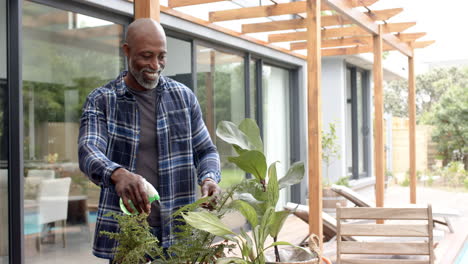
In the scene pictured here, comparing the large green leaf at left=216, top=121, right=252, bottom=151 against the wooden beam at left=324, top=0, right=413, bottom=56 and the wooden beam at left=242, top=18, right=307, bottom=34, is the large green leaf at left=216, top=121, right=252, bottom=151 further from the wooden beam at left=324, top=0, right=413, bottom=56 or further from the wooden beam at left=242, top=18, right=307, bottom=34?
the wooden beam at left=242, top=18, right=307, bottom=34

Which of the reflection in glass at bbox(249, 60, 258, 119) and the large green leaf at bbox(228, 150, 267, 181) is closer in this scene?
the large green leaf at bbox(228, 150, 267, 181)

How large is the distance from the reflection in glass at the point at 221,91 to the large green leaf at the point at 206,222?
15.7ft

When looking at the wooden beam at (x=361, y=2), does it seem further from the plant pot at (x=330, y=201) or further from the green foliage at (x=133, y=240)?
the green foliage at (x=133, y=240)

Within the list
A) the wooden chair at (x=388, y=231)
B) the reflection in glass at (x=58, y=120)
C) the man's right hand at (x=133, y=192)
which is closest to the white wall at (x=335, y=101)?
the reflection in glass at (x=58, y=120)

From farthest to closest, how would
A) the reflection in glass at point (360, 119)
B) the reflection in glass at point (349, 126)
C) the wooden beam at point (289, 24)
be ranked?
1. the reflection in glass at point (360, 119)
2. the reflection in glass at point (349, 126)
3. the wooden beam at point (289, 24)

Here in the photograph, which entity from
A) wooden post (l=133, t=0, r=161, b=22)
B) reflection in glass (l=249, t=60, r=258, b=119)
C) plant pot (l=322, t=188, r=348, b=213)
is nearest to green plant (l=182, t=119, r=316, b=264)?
wooden post (l=133, t=0, r=161, b=22)

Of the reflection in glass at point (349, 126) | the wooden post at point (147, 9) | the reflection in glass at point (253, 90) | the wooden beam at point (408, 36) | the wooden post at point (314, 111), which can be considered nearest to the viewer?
the wooden post at point (147, 9)

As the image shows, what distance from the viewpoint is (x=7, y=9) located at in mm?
3889

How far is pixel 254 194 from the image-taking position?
1.70 m

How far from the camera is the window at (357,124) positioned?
1141cm

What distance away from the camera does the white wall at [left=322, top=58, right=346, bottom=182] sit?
10188mm

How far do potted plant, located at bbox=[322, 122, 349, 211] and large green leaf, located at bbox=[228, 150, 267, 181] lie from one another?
6.71m

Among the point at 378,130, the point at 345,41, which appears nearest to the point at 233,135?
the point at 378,130

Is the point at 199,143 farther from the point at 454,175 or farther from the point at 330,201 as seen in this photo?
the point at 454,175
